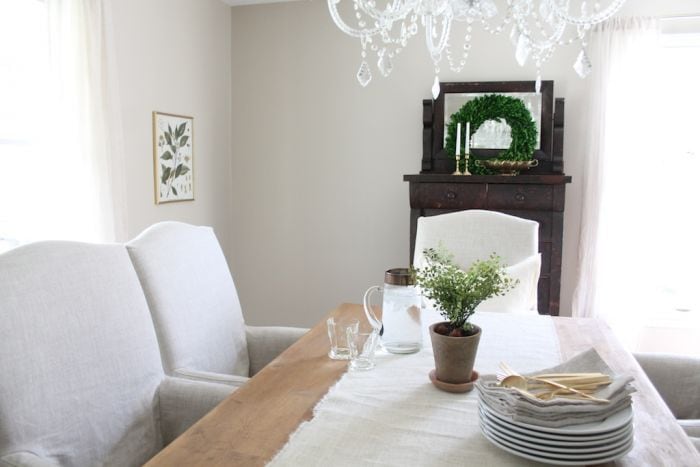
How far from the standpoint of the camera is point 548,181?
3.13 m

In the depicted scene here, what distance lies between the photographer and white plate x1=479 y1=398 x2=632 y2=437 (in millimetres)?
986

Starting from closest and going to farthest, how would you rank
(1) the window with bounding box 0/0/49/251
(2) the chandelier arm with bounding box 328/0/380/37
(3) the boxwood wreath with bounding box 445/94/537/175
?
1. (2) the chandelier arm with bounding box 328/0/380/37
2. (1) the window with bounding box 0/0/49/251
3. (3) the boxwood wreath with bounding box 445/94/537/175

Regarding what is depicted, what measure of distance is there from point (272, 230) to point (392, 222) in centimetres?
89

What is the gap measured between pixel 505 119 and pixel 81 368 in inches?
114

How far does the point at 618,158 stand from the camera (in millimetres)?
3408

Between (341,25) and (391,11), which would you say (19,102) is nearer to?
(341,25)

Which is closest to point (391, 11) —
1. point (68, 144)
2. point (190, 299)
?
point (190, 299)

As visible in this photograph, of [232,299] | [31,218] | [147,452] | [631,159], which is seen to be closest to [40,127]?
[31,218]

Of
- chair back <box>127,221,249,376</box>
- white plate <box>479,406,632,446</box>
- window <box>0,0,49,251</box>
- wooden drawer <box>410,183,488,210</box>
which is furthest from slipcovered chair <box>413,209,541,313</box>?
window <box>0,0,49,251</box>

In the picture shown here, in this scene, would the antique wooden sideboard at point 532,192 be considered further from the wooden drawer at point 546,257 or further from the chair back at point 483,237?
the chair back at point 483,237

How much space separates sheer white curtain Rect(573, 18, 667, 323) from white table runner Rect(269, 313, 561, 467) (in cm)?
206

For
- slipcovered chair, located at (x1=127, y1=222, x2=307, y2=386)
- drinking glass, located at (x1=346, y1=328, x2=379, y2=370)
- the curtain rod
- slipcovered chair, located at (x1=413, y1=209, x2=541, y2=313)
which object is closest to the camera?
drinking glass, located at (x1=346, y1=328, x2=379, y2=370)

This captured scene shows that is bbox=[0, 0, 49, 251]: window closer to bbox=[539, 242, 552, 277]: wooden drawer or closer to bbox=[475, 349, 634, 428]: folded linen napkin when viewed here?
bbox=[475, 349, 634, 428]: folded linen napkin

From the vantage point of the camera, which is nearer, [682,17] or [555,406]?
[555,406]
